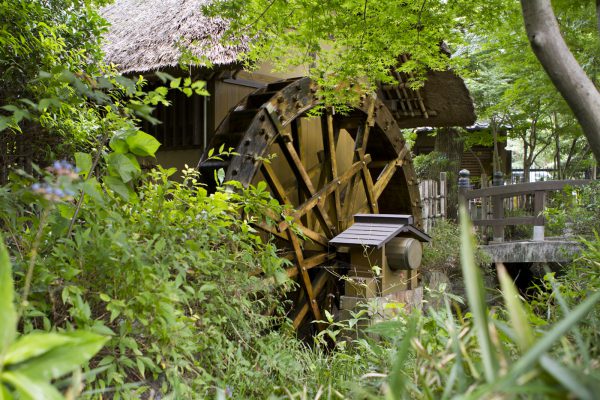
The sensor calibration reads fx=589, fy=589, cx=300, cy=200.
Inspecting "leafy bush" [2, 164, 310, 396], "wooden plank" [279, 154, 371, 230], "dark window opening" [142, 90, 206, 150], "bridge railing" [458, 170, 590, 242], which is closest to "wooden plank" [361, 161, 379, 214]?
"wooden plank" [279, 154, 371, 230]

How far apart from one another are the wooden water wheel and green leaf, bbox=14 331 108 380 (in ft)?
14.9

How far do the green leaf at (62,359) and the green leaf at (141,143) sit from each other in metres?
1.32

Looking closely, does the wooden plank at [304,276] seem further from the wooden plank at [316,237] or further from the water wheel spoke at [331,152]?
the water wheel spoke at [331,152]

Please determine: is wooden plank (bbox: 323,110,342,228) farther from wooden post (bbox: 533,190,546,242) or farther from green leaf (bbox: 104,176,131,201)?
green leaf (bbox: 104,176,131,201)

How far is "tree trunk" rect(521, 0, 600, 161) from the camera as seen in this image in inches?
86.3

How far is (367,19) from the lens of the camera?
4.37 m

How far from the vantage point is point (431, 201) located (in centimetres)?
1031

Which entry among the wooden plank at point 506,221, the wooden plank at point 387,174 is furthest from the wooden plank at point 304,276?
the wooden plank at point 506,221

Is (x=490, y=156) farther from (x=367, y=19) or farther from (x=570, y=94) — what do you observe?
(x=570, y=94)

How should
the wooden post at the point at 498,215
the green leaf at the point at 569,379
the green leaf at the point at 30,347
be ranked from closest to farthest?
the green leaf at the point at 569,379 → the green leaf at the point at 30,347 → the wooden post at the point at 498,215

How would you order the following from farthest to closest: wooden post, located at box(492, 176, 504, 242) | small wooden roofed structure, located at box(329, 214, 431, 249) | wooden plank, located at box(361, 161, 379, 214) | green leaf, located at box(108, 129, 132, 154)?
1. wooden post, located at box(492, 176, 504, 242)
2. wooden plank, located at box(361, 161, 379, 214)
3. small wooden roofed structure, located at box(329, 214, 431, 249)
4. green leaf, located at box(108, 129, 132, 154)

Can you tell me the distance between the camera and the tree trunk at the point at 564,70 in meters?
2.19

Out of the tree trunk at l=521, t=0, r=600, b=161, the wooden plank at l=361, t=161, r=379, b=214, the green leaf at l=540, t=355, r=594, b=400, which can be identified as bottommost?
the wooden plank at l=361, t=161, r=379, b=214

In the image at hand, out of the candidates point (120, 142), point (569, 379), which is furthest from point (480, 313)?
point (120, 142)
